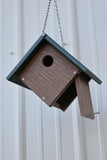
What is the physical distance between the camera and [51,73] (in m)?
0.97

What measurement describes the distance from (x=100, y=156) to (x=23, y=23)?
3.17 feet

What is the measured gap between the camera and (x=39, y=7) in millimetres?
1561

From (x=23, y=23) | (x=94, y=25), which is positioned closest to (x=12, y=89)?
(x=23, y=23)

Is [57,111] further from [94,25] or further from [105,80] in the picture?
[94,25]

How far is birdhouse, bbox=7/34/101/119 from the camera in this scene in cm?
93

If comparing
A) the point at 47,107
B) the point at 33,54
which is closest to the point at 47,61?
the point at 33,54

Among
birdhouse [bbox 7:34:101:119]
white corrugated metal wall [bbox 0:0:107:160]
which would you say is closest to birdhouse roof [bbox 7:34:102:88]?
birdhouse [bbox 7:34:101:119]

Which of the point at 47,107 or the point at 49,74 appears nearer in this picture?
the point at 49,74

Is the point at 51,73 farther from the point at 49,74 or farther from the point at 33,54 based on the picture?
the point at 33,54

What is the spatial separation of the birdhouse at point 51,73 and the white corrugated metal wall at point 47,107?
409 mm

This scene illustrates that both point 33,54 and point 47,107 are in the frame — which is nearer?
point 33,54

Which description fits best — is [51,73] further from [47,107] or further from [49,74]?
[47,107]

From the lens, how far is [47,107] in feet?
4.68

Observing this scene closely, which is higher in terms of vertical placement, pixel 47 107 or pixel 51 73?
pixel 51 73
